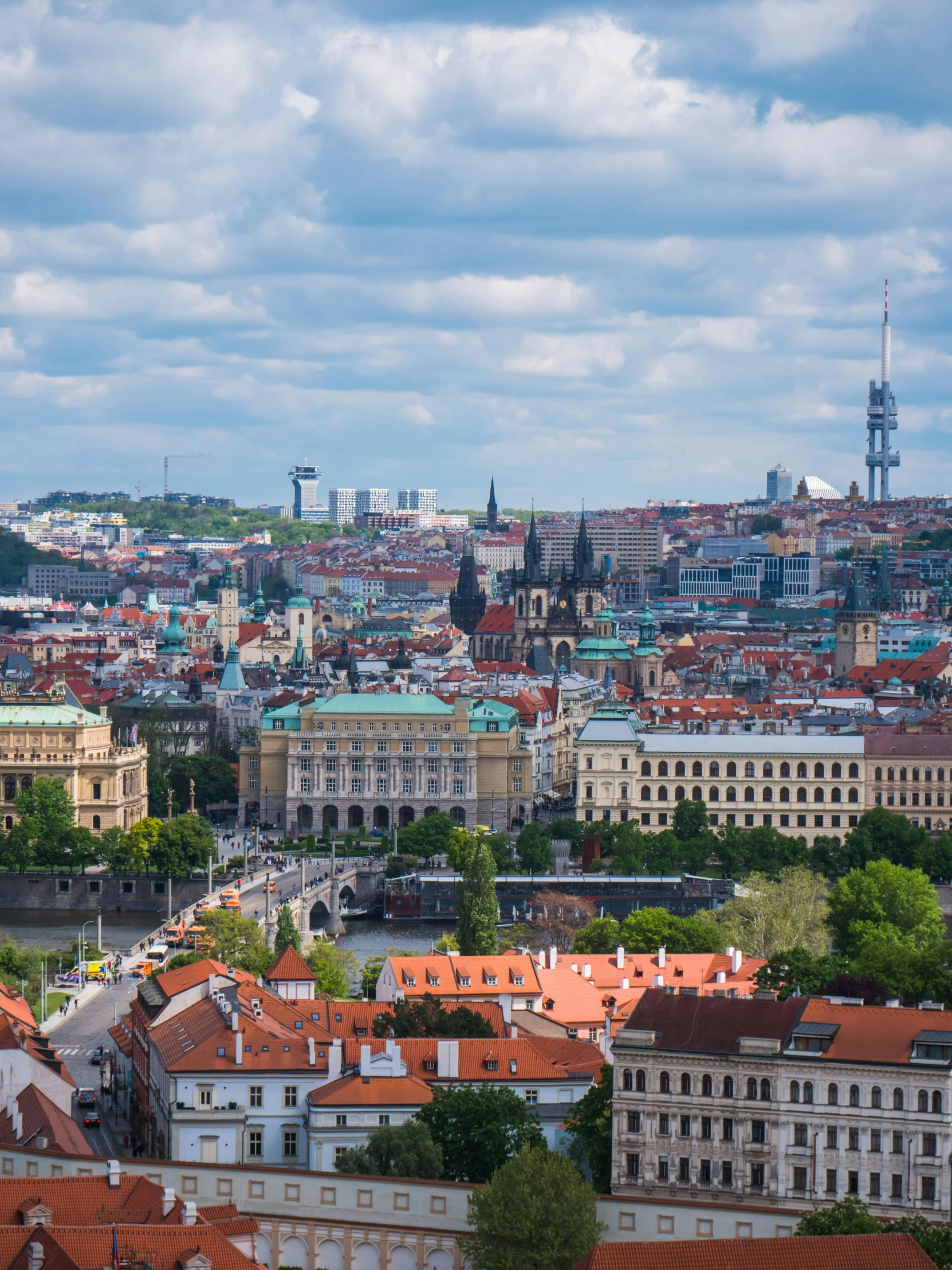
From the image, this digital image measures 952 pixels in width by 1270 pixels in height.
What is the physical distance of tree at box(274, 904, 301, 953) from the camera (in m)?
72.4

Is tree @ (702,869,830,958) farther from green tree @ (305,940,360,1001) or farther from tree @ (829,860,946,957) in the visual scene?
green tree @ (305,940,360,1001)

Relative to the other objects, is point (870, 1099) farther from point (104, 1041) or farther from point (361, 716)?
point (361, 716)

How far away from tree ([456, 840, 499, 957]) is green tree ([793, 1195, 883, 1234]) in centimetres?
3053

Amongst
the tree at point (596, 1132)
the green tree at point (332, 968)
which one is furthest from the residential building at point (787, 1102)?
the green tree at point (332, 968)

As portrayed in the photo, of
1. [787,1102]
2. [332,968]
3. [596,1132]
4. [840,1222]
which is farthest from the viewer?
[332,968]

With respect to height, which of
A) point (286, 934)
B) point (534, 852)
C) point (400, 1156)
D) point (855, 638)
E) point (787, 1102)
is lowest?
point (534, 852)

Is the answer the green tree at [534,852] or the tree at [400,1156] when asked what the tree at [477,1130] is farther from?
the green tree at [534,852]

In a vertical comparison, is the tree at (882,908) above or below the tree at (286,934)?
above

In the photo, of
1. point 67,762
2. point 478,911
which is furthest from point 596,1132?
point 67,762

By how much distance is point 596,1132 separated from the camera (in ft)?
159

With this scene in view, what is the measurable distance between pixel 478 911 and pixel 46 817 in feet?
102

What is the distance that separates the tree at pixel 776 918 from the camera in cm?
7212

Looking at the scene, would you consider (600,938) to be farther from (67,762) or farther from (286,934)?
(67,762)

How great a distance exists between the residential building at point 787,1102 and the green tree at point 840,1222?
3.71 metres
